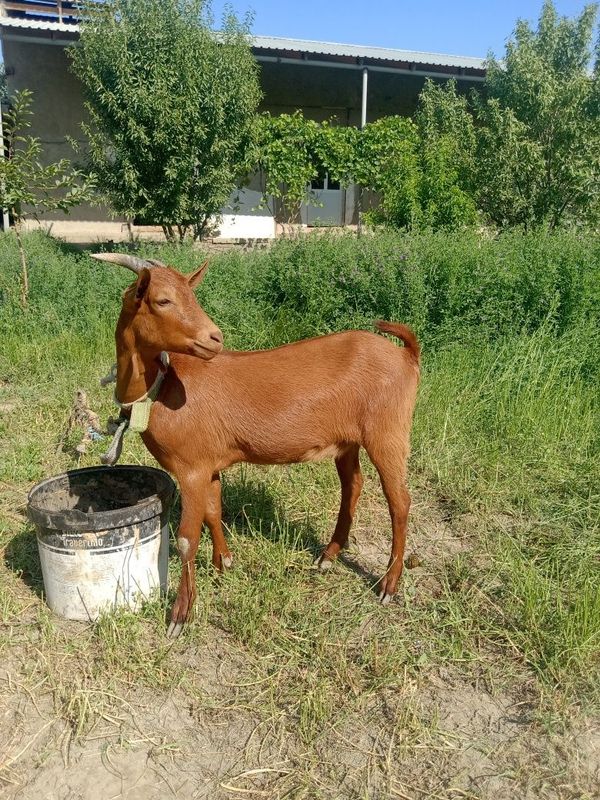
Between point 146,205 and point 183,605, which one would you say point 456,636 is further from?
point 146,205

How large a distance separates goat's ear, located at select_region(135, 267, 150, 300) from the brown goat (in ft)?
0.25

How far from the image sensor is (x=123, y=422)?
3209mm

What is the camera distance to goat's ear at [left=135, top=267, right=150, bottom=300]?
2732mm

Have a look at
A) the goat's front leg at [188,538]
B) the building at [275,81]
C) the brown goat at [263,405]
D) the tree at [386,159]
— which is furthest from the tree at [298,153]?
the goat's front leg at [188,538]

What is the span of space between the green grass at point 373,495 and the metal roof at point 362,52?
10058 millimetres

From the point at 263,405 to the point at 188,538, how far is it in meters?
0.72

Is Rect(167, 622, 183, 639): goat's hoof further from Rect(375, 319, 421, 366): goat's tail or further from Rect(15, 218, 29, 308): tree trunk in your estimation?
Rect(15, 218, 29, 308): tree trunk

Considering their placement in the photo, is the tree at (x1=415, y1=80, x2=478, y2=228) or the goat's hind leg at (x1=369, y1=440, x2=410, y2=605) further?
the tree at (x1=415, y1=80, x2=478, y2=228)

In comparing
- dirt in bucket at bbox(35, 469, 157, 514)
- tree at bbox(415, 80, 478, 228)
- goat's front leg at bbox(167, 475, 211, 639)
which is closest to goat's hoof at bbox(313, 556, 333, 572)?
goat's front leg at bbox(167, 475, 211, 639)

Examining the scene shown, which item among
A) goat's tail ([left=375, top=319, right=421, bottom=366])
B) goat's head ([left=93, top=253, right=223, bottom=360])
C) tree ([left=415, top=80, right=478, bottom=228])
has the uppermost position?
tree ([left=415, top=80, right=478, bottom=228])

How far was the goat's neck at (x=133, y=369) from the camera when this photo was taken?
3.00m

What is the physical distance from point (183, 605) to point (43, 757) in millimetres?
866

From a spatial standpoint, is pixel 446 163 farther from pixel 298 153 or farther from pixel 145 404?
pixel 145 404

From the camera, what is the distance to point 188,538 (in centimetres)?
313
